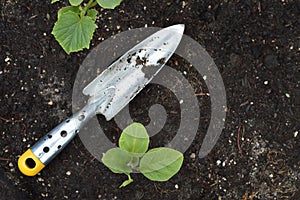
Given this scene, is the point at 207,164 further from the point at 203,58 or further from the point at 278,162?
the point at 203,58

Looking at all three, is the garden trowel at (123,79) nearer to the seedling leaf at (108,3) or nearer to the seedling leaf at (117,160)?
the seedling leaf at (117,160)

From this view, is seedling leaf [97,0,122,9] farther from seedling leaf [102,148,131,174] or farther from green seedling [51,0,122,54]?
seedling leaf [102,148,131,174]

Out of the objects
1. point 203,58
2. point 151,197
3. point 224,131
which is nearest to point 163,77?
point 203,58

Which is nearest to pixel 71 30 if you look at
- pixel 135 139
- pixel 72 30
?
pixel 72 30

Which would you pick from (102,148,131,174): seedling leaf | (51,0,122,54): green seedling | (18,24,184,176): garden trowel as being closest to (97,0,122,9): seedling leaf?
(51,0,122,54): green seedling

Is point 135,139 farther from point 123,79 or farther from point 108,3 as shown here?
point 108,3

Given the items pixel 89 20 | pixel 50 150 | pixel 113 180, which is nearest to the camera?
pixel 89 20
